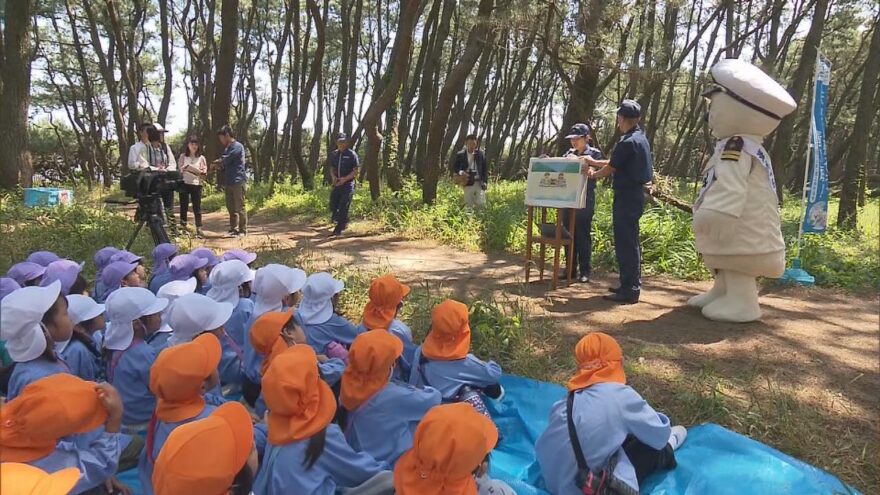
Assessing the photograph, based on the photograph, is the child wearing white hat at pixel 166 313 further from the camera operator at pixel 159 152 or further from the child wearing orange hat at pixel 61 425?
the camera operator at pixel 159 152

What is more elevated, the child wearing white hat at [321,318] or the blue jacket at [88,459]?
the child wearing white hat at [321,318]

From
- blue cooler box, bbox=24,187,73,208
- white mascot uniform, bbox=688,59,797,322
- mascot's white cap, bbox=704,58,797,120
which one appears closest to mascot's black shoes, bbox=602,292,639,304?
white mascot uniform, bbox=688,59,797,322

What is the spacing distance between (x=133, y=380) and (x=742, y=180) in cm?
453

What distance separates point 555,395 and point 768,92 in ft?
9.47

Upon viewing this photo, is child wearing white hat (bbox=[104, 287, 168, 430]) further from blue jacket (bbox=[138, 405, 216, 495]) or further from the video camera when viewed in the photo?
the video camera

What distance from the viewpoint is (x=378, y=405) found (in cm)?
272

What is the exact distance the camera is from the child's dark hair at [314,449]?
2.27 meters

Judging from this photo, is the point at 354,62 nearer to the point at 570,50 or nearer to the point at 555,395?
the point at 570,50

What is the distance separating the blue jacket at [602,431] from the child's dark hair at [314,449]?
1.09m

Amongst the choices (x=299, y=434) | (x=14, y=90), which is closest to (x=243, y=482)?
(x=299, y=434)

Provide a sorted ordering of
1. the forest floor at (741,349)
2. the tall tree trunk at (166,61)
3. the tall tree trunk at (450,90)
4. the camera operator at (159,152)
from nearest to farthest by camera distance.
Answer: the forest floor at (741,349), the camera operator at (159,152), the tall tree trunk at (450,90), the tall tree trunk at (166,61)

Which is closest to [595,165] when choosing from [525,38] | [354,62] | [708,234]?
[708,234]

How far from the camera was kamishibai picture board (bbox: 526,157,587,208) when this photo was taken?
543cm

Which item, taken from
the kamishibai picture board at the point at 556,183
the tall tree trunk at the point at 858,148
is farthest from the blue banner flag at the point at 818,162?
the kamishibai picture board at the point at 556,183
